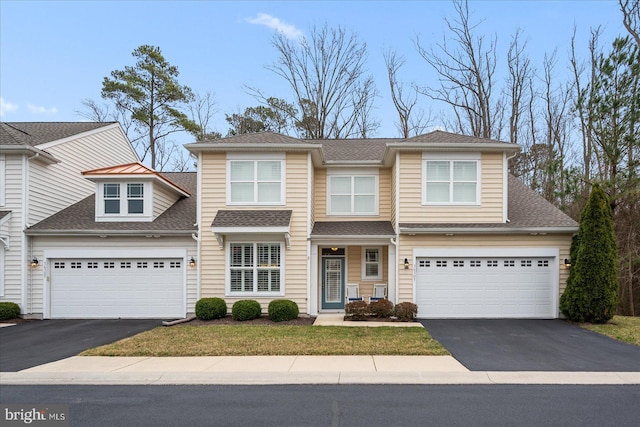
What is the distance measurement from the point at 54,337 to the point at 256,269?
5629 millimetres

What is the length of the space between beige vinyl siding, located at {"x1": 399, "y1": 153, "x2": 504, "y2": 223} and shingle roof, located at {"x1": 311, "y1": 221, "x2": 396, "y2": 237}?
92 cm

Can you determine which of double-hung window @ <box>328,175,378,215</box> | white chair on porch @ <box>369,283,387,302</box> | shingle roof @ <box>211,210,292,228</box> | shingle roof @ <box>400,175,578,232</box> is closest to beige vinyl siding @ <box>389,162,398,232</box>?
double-hung window @ <box>328,175,378,215</box>

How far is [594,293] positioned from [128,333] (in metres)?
12.9

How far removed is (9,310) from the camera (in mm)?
13141

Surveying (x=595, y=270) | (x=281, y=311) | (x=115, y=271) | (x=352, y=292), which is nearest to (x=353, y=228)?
(x=352, y=292)

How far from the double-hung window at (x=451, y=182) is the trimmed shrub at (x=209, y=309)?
7.25 m

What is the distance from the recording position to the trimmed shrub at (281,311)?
1263 centimetres

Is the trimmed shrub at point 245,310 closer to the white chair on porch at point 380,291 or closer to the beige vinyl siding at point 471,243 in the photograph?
the white chair on porch at point 380,291

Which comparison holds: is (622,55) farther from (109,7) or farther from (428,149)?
(109,7)

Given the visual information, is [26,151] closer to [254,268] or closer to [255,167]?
[255,167]

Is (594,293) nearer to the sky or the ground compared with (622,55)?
nearer to the ground

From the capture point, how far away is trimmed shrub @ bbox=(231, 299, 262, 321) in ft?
41.8

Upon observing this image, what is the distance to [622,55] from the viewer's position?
16.5 meters

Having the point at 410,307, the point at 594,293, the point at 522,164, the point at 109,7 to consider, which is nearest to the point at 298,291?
the point at 410,307
